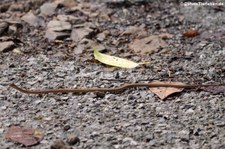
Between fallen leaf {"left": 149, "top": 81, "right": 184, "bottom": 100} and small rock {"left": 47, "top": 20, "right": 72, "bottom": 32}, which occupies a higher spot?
small rock {"left": 47, "top": 20, "right": 72, "bottom": 32}

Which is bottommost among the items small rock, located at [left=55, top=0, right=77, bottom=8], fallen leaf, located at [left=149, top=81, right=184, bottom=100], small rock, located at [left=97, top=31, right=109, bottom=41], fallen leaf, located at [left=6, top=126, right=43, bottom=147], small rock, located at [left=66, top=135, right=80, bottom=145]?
fallen leaf, located at [left=6, top=126, right=43, bottom=147]

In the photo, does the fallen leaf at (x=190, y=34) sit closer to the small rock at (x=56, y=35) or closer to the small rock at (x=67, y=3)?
the small rock at (x=56, y=35)

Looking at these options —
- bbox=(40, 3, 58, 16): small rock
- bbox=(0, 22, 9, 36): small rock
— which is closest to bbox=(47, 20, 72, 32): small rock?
bbox=(40, 3, 58, 16): small rock

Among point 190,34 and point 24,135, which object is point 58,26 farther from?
point 24,135

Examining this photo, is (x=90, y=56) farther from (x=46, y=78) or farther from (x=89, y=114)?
(x=89, y=114)

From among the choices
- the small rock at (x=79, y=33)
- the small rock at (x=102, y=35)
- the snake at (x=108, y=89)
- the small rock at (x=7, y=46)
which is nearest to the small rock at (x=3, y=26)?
the small rock at (x=7, y=46)

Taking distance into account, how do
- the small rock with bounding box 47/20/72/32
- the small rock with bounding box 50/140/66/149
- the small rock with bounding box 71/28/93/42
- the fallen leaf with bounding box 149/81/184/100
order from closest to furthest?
the small rock with bounding box 50/140/66/149 < the fallen leaf with bounding box 149/81/184/100 < the small rock with bounding box 71/28/93/42 < the small rock with bounding box 47/20/72/32

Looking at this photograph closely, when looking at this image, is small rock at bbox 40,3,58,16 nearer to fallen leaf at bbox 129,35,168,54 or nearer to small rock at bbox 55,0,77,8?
small rock at bbox 55,0,77,8
